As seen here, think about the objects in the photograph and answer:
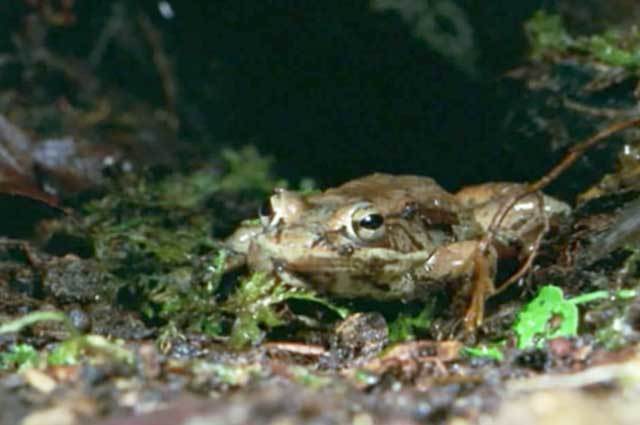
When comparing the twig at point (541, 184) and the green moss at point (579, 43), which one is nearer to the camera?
the twig at point (541, 184)

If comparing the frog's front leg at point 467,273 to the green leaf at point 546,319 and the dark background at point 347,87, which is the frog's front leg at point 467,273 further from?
the dark background at point 347,87

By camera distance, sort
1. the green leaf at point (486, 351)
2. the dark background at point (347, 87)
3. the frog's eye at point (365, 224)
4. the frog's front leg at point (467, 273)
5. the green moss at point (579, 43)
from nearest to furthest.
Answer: the green leaf at point (486, 351) < the frog's front leg at point (467, 273) < the frog's eye at point (365, 224) < the green moss at point (579, 43) < the dark background at point (347, 87)

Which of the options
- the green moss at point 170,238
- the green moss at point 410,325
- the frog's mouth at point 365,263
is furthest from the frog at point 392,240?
the green moss at point 170,238

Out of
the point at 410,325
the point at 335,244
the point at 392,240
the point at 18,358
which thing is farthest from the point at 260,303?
the point at 18,358

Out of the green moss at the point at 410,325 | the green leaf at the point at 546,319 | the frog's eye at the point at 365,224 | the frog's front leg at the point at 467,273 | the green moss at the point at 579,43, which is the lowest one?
the green leaf at the point at 546,319

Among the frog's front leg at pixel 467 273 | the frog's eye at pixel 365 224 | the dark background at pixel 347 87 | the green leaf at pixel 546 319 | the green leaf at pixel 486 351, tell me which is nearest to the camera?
the green leaf at pixel 486 351

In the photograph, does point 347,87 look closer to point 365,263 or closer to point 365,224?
point 365,224
